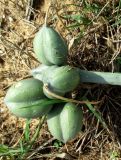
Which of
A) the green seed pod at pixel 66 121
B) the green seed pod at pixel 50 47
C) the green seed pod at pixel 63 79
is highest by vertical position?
the green seed pod at pixel 50 47

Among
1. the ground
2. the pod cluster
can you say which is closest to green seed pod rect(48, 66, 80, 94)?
the pod cluster

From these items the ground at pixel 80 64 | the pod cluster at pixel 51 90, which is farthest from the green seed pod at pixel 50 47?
the ground at pixel 80 64

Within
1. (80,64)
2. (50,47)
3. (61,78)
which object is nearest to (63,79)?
(61,78)

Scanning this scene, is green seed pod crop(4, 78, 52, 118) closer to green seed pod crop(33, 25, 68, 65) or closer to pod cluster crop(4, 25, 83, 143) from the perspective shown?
pod cluster crop(4, 25, 83, 143)

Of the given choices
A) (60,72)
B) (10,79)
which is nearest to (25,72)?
(10,79)

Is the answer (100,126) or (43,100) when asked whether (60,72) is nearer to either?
(43,100)

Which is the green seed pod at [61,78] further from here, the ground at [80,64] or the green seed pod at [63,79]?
the ground at [80,64]

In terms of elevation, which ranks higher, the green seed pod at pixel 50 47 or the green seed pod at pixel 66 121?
the green seed pod at pixel 50 47
